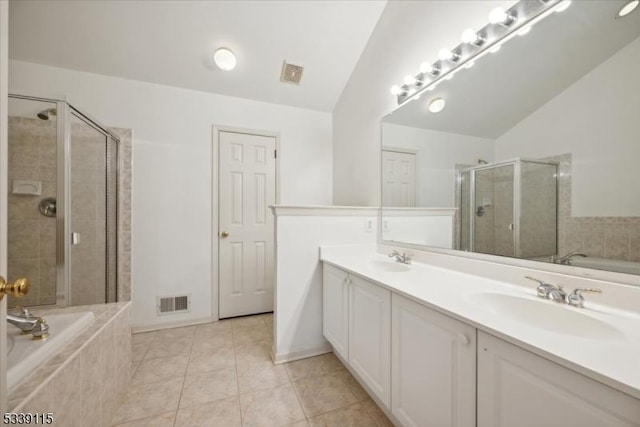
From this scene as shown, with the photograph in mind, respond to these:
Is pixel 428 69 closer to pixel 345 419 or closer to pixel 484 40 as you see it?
pixel 484 40

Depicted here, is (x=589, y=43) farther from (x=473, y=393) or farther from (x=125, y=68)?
(x=125, y=68)

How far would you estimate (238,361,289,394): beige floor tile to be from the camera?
156 cm

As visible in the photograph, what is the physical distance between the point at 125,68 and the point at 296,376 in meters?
2.94

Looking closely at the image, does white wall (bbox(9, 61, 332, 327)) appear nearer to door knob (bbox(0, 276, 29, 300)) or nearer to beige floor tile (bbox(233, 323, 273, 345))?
beige floor tile (bbox(233, 323, 273, 345))

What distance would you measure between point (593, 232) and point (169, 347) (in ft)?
9.03

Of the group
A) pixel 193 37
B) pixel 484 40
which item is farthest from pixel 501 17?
pixel 193 37

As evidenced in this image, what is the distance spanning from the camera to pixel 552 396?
582 mm

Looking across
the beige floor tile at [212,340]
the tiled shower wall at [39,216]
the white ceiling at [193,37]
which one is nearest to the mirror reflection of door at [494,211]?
the white ceiling at [193,37]

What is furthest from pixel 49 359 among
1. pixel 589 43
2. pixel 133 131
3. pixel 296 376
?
pixel 589 43

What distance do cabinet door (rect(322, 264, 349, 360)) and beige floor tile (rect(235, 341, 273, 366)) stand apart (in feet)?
1.65

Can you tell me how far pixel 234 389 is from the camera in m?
1.53

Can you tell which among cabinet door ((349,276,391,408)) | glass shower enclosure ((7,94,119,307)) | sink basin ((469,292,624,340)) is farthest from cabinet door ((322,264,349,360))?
glass shower enclosure ((7,94,119,307))

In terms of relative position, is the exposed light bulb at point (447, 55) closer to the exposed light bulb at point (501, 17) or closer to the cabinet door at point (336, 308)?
the exposed light bulb at point (501, 17)

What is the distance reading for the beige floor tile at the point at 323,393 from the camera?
1.39 metres
